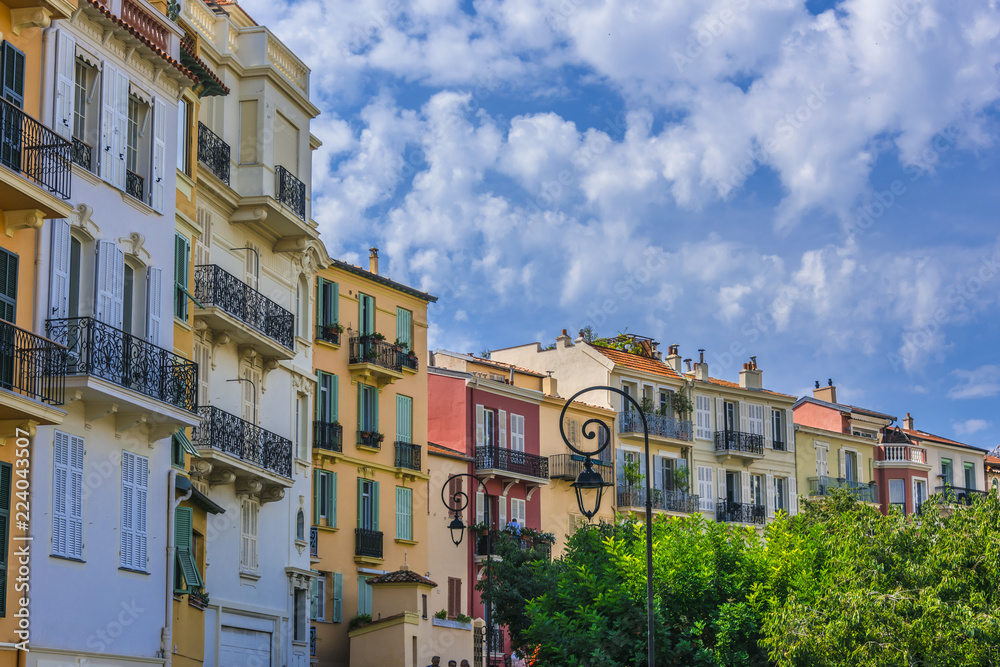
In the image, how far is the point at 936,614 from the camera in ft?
82.8

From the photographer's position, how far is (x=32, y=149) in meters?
20.5

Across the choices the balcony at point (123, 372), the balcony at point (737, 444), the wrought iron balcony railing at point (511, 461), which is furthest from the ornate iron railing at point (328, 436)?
the balcony at point (737, 444)

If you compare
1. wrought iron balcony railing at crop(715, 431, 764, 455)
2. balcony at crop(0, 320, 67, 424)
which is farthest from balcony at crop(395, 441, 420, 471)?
balcony at crop(0, 320, 67, 424)

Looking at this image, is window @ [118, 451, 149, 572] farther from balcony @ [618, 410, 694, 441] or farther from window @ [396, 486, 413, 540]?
balcony @ [618, 410, 694, 441]

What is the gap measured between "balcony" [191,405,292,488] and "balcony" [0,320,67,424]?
9682 mm

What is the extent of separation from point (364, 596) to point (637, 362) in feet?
83.3

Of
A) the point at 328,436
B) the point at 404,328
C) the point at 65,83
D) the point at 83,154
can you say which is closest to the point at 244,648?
the point at 328,436

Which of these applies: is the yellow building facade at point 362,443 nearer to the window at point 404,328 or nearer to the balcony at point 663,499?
the window at point 404,328

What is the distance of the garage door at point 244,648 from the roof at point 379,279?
14988 millimetres

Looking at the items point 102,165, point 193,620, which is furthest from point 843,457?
point 102,165

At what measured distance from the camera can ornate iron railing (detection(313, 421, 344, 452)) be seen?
4397cm

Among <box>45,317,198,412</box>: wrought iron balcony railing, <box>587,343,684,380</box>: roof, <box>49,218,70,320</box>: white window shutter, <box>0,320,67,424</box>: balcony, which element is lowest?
<box>0,320,67,424</box>: balcony

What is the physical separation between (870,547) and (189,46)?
17.2 m

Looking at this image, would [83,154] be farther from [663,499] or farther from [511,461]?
[663,499]
